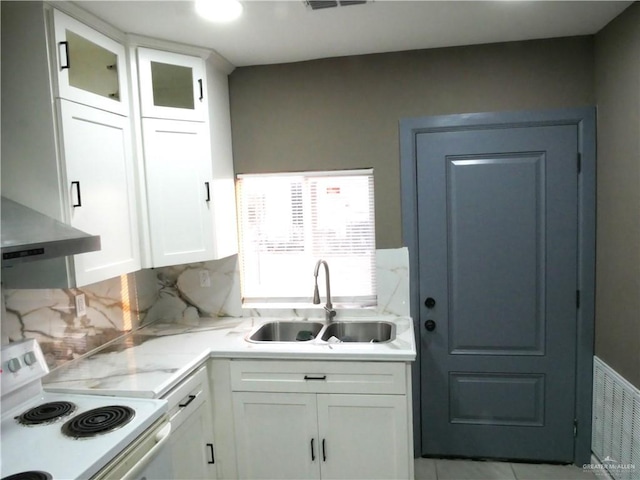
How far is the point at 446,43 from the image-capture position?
7.92 feet

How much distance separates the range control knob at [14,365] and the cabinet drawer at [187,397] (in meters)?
0.56

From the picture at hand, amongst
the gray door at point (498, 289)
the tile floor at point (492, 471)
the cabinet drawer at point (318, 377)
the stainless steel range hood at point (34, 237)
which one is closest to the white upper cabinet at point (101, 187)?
the stainless steel range hood at point (34, 237)

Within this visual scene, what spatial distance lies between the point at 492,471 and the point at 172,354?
1.92 metres

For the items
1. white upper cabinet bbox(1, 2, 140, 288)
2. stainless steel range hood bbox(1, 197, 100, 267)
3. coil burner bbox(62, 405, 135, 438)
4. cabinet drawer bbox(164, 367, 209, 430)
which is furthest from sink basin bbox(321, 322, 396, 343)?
stainless steel range hood bbox(1, 197, 100, 267)

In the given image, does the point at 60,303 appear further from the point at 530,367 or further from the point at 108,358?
the point at 530,367

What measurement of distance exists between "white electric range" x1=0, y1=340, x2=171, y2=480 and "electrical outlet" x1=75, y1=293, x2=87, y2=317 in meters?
0.39

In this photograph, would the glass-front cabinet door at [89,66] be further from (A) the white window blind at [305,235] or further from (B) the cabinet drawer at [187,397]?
(B) the cabinet drawer at [187,397]

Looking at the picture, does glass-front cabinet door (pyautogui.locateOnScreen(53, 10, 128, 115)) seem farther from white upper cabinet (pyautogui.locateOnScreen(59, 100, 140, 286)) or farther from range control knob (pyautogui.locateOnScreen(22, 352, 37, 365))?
range control knob (pyautogui.locateOnScreen(22, 352, 37, 365))

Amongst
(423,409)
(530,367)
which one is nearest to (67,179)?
(423,409)

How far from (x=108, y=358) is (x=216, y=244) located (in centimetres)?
78

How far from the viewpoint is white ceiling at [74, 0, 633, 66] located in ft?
6.25

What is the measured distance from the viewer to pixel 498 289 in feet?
8.32

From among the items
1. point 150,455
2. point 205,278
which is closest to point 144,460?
point 150,455

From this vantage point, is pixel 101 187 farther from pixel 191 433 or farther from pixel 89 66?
pixel 191 433
